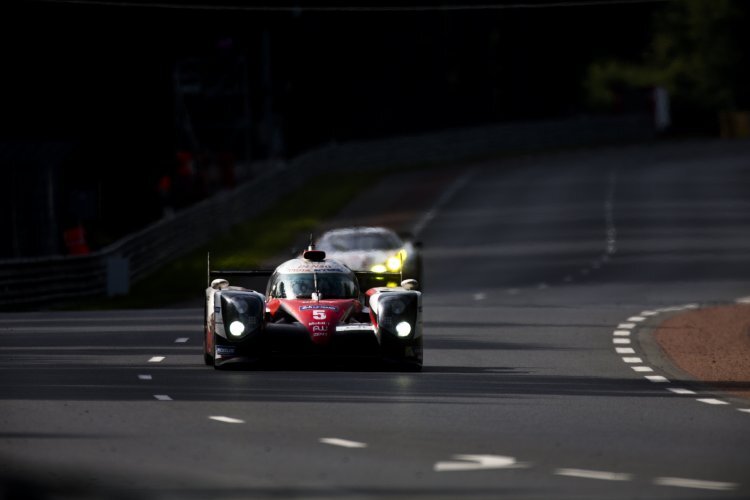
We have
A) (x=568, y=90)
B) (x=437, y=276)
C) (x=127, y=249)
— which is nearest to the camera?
(x=127, y=249)

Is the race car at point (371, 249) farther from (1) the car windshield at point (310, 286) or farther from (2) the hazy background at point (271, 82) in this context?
(1) the car windshield at point (310, 286)

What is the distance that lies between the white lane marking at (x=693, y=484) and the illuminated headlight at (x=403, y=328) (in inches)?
317

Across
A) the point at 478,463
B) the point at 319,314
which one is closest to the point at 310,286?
the point at 319,314

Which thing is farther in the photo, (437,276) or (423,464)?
(437,276)

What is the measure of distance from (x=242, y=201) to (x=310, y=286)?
38856 millimetres

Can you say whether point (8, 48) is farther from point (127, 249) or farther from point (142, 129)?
point (127, 249)

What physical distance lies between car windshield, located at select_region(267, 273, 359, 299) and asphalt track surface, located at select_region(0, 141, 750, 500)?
85 cm

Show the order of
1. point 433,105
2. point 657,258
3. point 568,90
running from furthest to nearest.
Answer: point 568,90
point 433,105
point 657,258

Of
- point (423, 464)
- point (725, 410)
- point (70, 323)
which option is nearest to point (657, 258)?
point (70, 323)

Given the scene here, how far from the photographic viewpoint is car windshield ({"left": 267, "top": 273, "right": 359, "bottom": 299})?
21.2m

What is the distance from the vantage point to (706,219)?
6022 centimetres

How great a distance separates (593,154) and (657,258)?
142 ft

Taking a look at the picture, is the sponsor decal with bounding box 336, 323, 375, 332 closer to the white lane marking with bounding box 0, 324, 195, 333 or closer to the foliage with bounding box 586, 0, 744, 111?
the white lane marking with bounding box 0, 324, 195, 333

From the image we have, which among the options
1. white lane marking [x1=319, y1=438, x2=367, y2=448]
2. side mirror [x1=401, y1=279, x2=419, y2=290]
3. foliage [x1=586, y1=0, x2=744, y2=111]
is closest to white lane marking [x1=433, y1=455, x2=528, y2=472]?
white lane marking [x1=319, y1=438, x2=367, y2=448]
